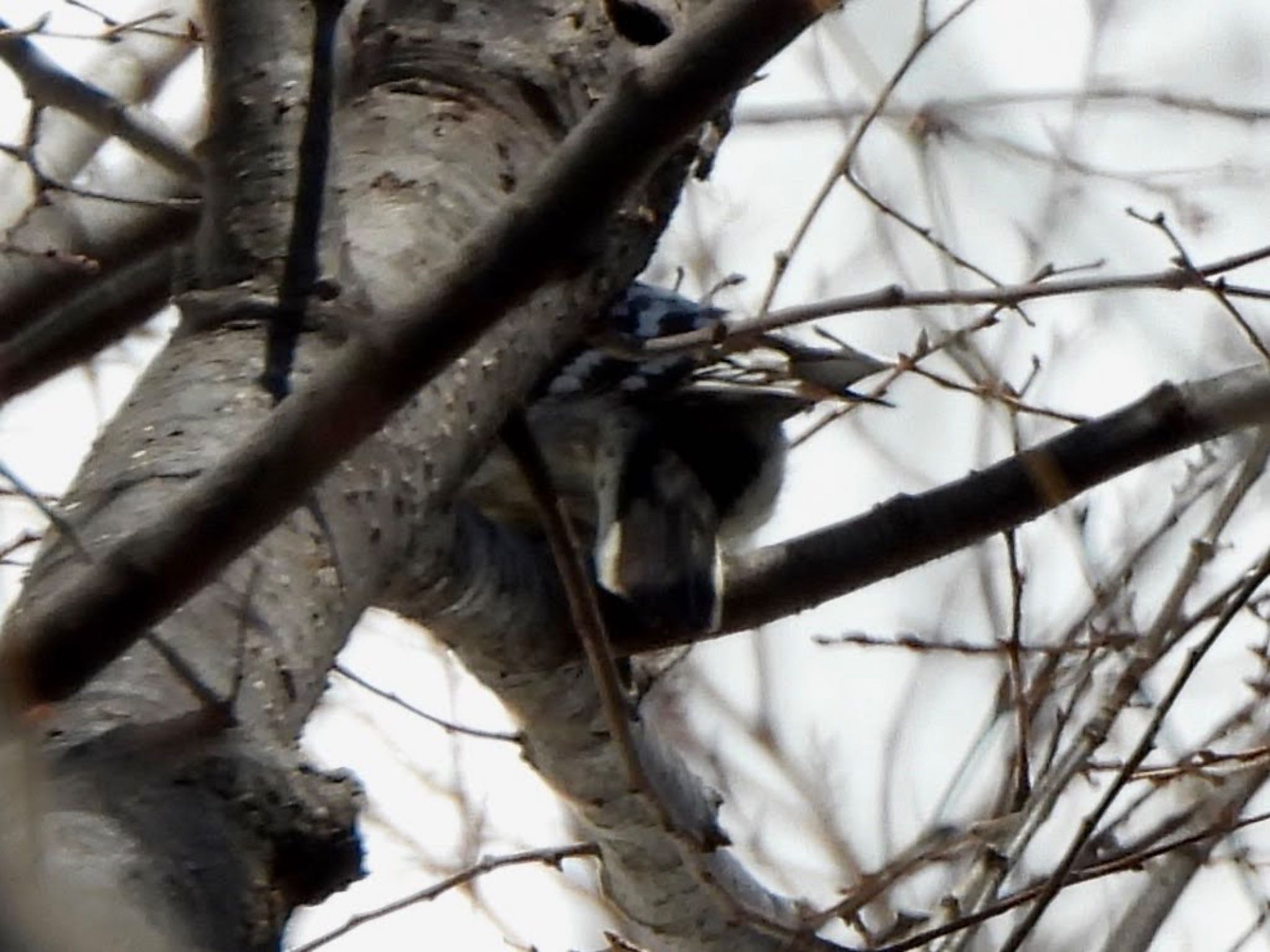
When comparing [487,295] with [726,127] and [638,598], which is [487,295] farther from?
[726,127]

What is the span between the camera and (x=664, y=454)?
3.14 meters

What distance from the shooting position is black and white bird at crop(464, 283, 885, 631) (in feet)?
9.06

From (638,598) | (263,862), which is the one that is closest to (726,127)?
(638,598)

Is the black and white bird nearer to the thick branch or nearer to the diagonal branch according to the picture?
the diagonal branch

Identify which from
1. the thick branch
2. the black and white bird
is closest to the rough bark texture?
the thick branch

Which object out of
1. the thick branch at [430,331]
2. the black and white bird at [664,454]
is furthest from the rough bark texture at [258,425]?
the black and white bird at [664,454]

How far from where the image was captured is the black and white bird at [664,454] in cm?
276

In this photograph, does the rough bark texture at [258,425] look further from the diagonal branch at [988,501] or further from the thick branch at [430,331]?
the diagonal branch at [988,501]

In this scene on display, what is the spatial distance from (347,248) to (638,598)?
Result: 1.16 m

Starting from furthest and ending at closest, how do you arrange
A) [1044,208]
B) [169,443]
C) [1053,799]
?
1. [1044,208]
2. [1053,799]
3. [169,443]

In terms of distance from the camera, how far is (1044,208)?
382 cm

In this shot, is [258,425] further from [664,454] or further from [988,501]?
[664,454]

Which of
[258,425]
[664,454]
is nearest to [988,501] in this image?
[664,454]

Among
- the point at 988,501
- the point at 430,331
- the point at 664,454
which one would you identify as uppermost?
the point at 664,454
